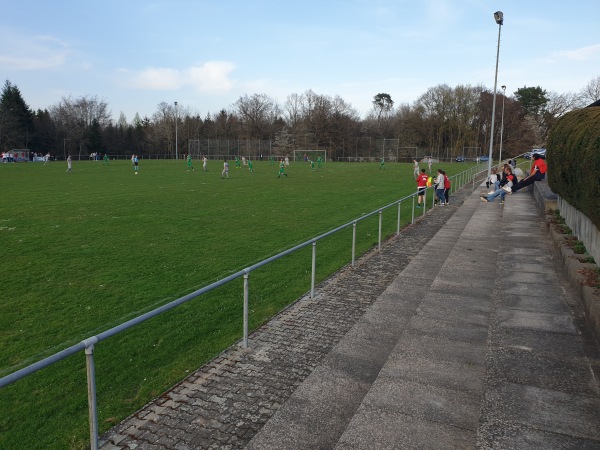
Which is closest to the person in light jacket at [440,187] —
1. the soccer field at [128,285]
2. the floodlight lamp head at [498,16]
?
the soccer field at [128,285]

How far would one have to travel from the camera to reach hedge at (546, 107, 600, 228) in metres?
6.87

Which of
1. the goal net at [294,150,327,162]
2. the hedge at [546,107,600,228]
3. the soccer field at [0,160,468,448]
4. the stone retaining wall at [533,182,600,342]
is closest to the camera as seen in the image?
the soccer field at [0,160,468,448]

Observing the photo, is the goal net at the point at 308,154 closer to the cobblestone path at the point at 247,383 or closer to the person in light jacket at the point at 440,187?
the person in light jacket at the point at 440,187

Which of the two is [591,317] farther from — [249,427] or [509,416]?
[249,427]

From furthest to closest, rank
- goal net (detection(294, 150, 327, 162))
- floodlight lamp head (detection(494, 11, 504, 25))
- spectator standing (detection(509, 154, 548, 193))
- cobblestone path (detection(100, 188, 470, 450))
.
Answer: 1. goal net (detection(294, 150, 327, 162))
2. floodlight lamp head (detection(494, 11, 504, 25))
3. spectator standing (detection(509, 154, 548, 193))
4. cobblestone path (detection(100, 188, 470, 450))

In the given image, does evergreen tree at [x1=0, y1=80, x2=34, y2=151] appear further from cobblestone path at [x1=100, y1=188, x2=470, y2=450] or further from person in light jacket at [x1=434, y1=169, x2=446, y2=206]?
cobblestone path at [x1=100, y1=188, x2=470, y2=450]

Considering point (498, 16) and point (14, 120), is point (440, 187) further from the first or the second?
point (14, 120)

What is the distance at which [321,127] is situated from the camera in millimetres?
86312

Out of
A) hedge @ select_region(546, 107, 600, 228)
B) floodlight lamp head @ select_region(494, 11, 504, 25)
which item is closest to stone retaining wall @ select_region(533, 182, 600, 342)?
hedge @ select_region(546, 107, 600, 228)

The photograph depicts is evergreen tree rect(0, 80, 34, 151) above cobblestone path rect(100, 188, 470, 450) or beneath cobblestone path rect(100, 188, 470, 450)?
above

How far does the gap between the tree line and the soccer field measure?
62507 millimetres

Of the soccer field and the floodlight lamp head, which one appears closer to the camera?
the soccer field

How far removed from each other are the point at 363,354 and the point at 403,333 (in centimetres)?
72

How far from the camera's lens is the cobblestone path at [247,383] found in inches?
155
